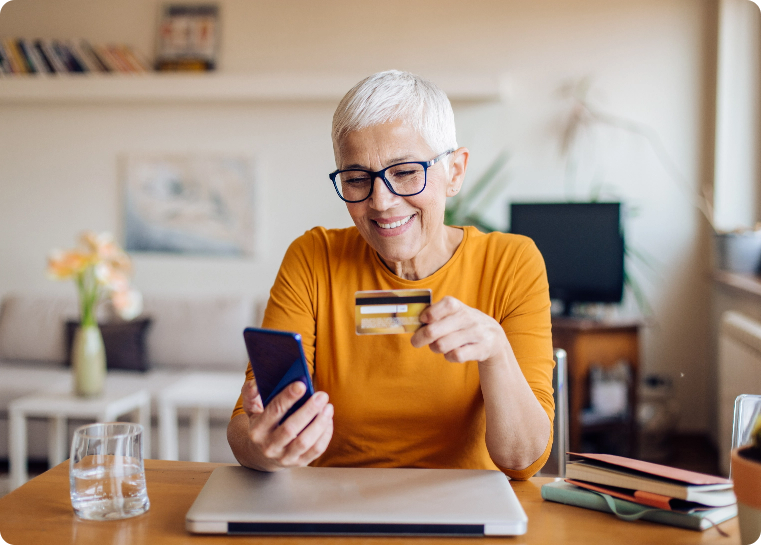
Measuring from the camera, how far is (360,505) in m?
0.83

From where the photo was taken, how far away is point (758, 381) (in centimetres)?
252

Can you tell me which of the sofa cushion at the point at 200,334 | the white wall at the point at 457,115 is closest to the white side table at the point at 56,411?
the sofa cushion at the point at 200,334

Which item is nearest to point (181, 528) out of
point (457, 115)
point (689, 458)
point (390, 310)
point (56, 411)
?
point (390, 310)

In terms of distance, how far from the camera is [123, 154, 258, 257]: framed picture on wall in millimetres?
4105

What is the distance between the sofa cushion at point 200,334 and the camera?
369 centimetres

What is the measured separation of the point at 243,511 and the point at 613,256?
2.62 metres

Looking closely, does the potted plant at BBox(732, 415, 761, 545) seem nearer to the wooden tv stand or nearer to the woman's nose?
the woman's nose

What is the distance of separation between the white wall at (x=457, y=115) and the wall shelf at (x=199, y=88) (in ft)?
0.47

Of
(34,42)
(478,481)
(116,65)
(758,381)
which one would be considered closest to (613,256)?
(758,381)

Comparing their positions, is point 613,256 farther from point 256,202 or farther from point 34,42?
point 34,42

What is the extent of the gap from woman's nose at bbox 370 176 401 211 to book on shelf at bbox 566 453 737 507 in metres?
0.51

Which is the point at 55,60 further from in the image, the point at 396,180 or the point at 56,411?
the point at 396,180

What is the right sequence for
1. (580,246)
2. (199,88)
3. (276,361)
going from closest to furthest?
(276,361) → (580,246) → (199,88)

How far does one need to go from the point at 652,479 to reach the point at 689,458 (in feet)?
9.63
